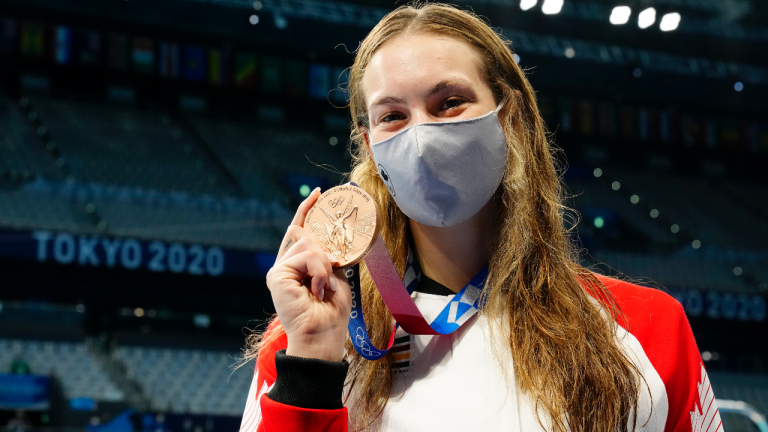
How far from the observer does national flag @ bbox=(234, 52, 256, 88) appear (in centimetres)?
1266

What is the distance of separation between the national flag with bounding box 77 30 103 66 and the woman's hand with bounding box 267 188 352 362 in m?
12.2

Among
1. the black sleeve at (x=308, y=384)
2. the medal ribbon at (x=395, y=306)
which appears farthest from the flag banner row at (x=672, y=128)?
the black sleeve at (x=308, y=384)

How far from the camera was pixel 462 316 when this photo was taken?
1.22m

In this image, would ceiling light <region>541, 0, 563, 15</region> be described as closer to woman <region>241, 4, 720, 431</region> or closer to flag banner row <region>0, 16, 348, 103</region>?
flag banner row <region>0, 16, 348, 103</region>

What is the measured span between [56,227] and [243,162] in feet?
12.3

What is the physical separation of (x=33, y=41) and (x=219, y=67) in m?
3.15

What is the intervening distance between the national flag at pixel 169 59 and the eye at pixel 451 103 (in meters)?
11.9

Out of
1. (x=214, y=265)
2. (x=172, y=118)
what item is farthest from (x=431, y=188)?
(x=172, y=118)

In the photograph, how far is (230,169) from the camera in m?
11.9

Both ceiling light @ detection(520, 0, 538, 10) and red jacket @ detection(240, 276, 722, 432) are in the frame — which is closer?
red jacket @ detection(240, 276, 722, 432)

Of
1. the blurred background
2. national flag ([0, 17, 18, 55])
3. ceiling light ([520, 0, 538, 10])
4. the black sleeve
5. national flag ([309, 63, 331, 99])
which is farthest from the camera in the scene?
national flag ([309, 63, 331, 99])

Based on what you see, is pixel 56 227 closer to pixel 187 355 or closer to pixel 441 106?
pixel 187 355

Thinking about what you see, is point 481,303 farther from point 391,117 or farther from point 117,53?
point 117,53

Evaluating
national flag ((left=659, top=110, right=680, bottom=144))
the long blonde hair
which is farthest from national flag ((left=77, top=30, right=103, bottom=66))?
the long blonde hair
